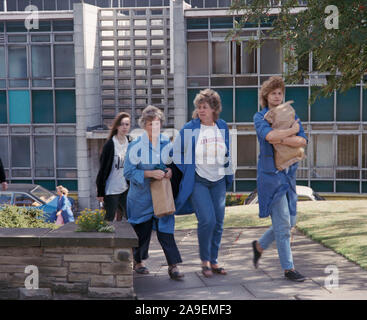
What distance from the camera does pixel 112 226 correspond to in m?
6.79

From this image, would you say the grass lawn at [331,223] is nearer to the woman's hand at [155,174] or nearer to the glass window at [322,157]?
the woman's hand at [155,174]

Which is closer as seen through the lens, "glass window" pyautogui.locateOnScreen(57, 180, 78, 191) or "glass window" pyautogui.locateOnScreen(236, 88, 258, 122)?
"glass window" pyautogui.locateOnScreen(236, 88, 258, 122)

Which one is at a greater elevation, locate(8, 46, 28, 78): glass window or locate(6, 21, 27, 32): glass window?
locate(6, 21, 27, 32): glass window

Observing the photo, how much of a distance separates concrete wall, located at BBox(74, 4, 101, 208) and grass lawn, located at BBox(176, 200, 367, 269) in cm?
1514

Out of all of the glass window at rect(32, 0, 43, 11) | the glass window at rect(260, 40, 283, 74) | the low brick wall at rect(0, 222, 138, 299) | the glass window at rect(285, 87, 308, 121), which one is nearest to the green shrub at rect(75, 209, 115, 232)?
the low brick wall at rect(0, 222, 138, 299)

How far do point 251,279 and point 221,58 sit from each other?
70.1 feet

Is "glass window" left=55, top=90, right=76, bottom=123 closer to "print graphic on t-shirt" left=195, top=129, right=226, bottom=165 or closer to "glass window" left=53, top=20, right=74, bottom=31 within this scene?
"glass window" left=53, top=20, right=74, bottom=31

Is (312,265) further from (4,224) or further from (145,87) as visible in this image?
(145,87)

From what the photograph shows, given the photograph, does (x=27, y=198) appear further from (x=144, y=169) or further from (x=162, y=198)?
(x=162, y=198)

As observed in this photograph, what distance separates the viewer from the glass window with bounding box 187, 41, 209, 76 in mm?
27672

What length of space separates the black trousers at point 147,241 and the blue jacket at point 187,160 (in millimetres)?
300

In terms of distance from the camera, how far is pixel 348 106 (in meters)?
26.8

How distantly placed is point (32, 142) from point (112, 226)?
23489mm

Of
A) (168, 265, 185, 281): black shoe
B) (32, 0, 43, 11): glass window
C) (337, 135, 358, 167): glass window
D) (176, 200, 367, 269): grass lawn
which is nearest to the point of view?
(168, 265, 185, 281): black shoe
